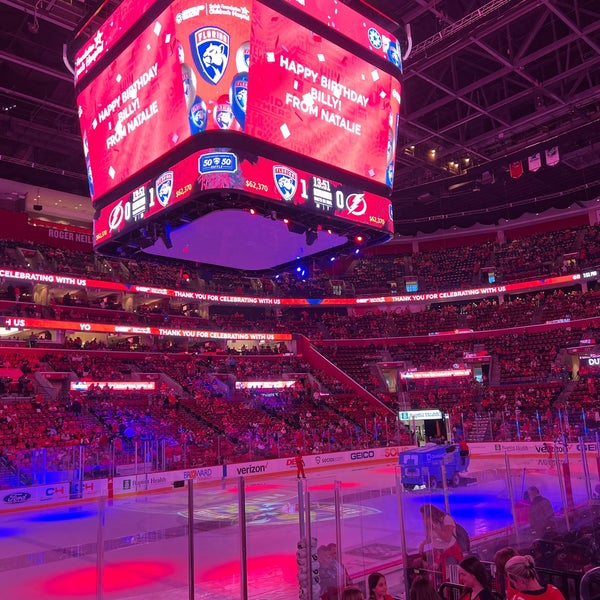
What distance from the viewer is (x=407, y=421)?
3912 centimetres

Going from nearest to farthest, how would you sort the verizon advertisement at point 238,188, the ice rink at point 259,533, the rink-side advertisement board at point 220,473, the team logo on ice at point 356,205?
the ice rink at point 259,533 < the verizon advertisement at point 238,188 < the team logo on ice at point 356,205 < the rink-side advertisement board at point 220,473

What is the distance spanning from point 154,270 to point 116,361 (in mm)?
9347

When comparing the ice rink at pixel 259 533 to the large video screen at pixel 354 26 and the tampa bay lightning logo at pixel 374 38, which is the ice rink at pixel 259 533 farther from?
Result: the tampa bay lightning logo at pixel 374 38

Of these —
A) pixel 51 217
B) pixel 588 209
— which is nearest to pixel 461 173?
pixel 588 209

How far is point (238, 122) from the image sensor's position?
10328 millimetres

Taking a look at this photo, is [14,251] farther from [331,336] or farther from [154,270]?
[331,336]

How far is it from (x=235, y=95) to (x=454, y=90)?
57.4 feet

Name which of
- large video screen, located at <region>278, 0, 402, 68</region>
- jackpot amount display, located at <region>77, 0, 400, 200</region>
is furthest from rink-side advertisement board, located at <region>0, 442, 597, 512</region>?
large video screen, located at <region>278, 0, 402, 68</region>

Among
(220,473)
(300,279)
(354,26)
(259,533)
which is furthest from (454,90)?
(259,533)

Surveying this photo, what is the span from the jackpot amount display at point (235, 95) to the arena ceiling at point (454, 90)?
1910mm

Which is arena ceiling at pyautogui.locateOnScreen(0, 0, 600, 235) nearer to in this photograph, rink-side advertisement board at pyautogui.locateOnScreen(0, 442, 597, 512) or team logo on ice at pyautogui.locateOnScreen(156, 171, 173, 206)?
team logo on ice at pyautogui.locateOnScreen(156, 171, 173, 206)

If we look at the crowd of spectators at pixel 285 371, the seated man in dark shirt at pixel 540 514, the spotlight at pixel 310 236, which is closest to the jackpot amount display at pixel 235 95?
the spotlight at pixel 310 236

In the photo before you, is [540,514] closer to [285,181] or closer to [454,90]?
[285,181]

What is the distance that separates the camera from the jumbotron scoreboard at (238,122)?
1034cm
